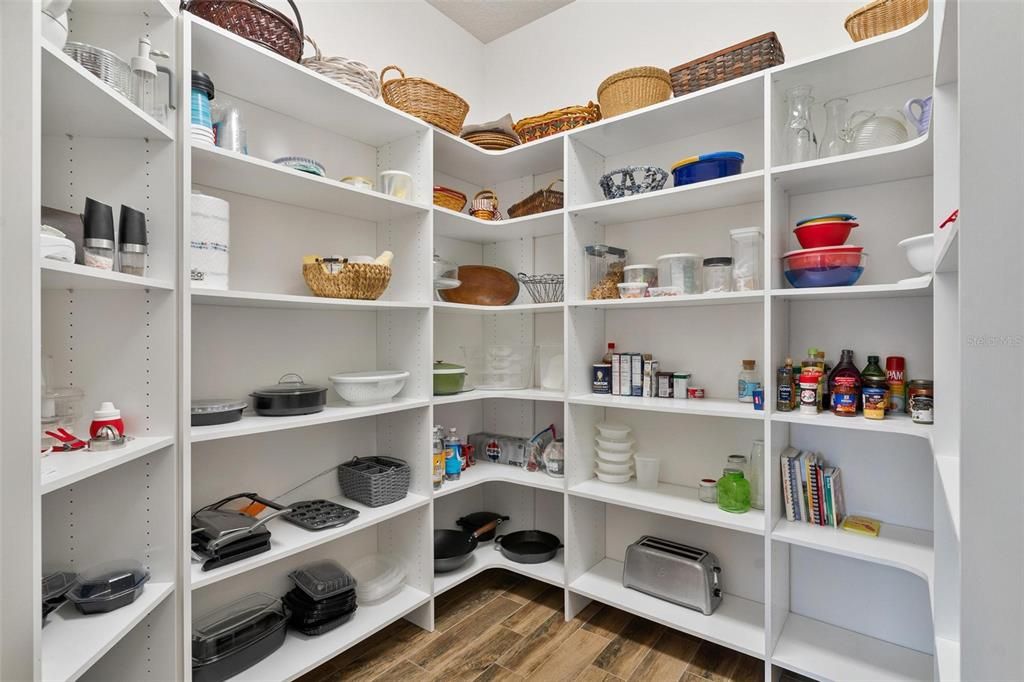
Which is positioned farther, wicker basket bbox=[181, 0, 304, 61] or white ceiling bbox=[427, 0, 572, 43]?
white ceiling bbox=[427, 0, 572, 43]

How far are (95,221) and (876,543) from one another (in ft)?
7.90

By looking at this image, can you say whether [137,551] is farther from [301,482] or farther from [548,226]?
[548,226]

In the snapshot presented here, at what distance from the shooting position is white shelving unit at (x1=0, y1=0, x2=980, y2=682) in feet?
3.78

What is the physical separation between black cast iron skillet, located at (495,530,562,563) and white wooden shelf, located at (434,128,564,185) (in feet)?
6.38

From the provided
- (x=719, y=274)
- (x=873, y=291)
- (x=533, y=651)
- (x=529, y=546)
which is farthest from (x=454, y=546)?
(x=873, y=291)

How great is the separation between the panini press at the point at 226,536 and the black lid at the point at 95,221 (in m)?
0.89

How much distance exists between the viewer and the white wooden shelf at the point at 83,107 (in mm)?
979

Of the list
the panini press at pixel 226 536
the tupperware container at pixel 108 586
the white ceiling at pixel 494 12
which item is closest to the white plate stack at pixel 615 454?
the panini press at pixel 226 536

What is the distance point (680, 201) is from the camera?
6.54 feet

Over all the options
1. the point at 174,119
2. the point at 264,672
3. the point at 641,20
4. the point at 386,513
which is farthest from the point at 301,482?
the point at 641,20

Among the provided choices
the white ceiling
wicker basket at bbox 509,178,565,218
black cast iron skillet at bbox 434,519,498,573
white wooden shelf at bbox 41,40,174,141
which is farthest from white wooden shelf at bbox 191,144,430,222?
black cast iron skillet at bbox 434,519,498,573

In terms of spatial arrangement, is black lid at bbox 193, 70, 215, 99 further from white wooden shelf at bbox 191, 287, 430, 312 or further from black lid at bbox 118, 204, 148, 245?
white wooden shelf at bbox 191, 287, 430, 312

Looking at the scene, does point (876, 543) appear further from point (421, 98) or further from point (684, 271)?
point (421, 98)

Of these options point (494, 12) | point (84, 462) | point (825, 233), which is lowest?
point (84, 462)
